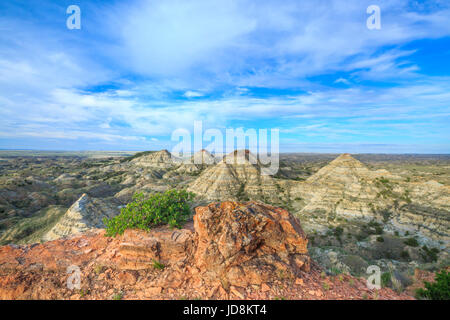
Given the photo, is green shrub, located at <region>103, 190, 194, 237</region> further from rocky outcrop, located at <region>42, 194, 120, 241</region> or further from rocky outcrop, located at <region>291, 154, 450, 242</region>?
rocky outcrop, located at <region>291, 154, 450, 242</region>

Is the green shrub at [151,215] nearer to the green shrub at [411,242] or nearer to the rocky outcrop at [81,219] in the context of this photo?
the rocky outcrop at [81,219]

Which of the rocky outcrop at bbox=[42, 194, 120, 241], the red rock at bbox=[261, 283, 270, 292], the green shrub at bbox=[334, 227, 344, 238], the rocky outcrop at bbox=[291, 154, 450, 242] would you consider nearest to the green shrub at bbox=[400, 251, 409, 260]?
the rocky outcrop at bbox=[291, 154, 450, 242]

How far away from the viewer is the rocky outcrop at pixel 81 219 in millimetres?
26781

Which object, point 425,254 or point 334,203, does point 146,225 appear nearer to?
point 425,254

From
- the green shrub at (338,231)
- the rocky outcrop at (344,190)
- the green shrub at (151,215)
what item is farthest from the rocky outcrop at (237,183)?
the green shrub at (151,215)

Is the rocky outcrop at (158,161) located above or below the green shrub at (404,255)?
above

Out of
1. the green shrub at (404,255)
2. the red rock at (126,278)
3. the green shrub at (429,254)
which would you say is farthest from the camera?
the green shrub at (404,255)

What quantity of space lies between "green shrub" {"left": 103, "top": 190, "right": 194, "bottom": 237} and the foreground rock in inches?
13.7

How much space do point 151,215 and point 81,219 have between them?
25.7 m

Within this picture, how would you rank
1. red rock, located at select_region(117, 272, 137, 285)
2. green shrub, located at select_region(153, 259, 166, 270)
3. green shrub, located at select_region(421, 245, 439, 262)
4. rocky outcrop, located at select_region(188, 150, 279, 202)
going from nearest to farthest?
red rock, located at select_region(117, 272, 137, 285) < green shrub, located at select_region(153, 259, 166, 270) < green shrub, located at select_region(421, 245, 439, 262) < rocky outcrop, located at select_region(188, 150, 279, 202)

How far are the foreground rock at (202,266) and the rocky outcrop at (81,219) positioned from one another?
20310mm

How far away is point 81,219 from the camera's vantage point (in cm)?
2758

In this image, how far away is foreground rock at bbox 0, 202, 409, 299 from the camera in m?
6.45
